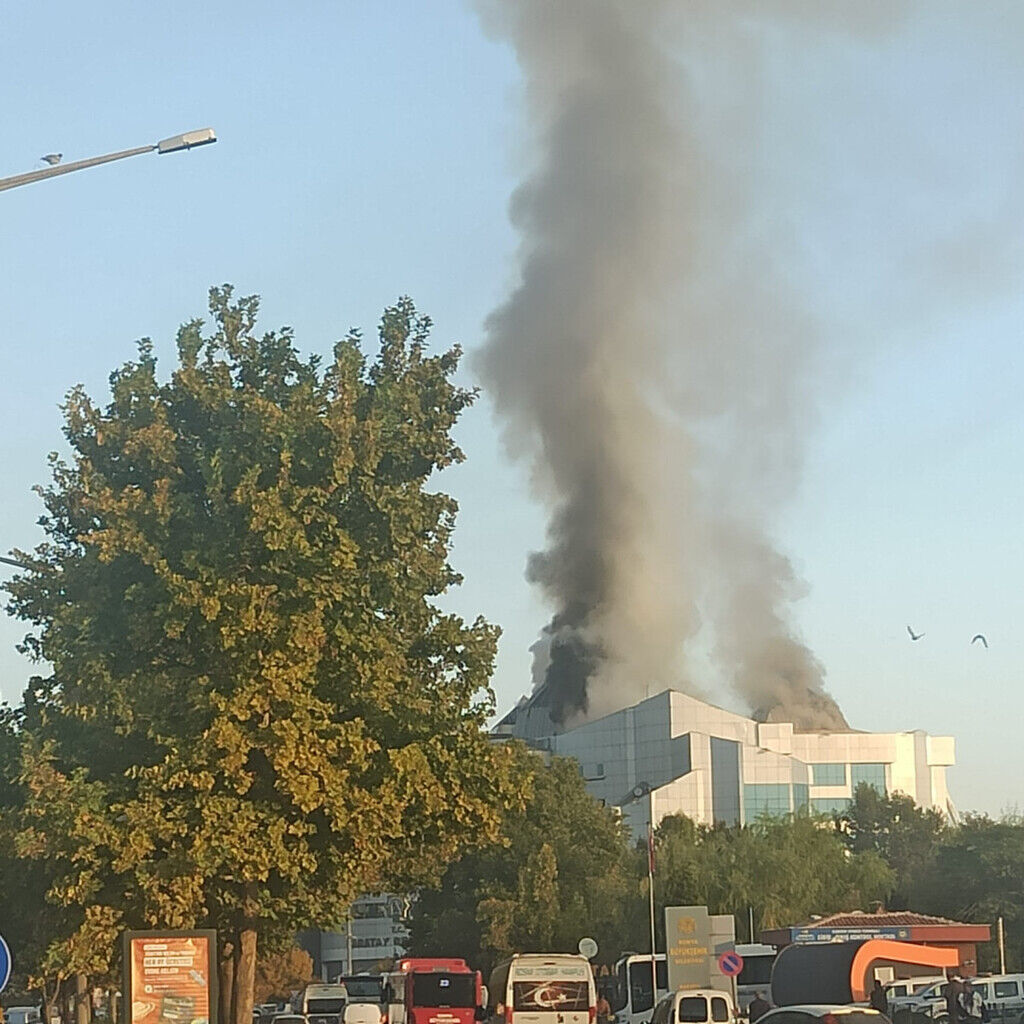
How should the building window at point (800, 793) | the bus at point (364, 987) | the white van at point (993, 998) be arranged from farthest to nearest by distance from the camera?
the building window at point (800, 793)
the bus at point (364, 987)
the white van at point (993, 998)

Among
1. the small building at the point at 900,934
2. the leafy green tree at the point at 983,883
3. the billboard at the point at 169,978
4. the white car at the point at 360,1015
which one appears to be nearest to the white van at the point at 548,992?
the white car at the point at 360,1015

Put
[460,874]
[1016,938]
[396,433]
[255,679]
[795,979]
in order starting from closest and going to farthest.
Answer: [255,679] → [396,433] → [795,979] → [460,874] → [1016,938]

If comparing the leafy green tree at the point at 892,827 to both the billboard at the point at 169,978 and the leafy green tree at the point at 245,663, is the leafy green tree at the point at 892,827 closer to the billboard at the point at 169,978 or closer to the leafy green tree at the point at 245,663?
the leafy green tree at the point at 245,663

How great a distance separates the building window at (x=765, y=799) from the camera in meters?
126

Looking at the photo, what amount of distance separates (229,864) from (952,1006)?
2178 cm

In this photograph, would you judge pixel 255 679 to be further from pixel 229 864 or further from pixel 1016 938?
pixel 1016 938

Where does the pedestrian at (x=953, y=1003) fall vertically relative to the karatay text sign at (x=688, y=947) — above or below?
below

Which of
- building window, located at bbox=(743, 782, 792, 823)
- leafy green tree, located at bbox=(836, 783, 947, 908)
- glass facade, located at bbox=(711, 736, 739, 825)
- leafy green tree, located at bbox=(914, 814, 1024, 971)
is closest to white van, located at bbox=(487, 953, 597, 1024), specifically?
leafy green tree, located at bbox=(914, 814, 1024, 971)

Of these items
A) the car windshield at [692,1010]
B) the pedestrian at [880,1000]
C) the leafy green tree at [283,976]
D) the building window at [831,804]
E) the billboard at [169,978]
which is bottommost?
the leafy green tree at [283,976]

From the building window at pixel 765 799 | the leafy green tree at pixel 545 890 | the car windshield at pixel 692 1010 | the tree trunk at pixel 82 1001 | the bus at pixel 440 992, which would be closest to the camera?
the car windshield at pixel 692 1010

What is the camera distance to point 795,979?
174 feet

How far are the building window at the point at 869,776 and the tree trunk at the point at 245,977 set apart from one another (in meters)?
112

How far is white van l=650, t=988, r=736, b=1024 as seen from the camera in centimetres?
3869

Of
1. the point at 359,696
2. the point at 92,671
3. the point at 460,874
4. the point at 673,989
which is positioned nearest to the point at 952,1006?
the point at 673,989
